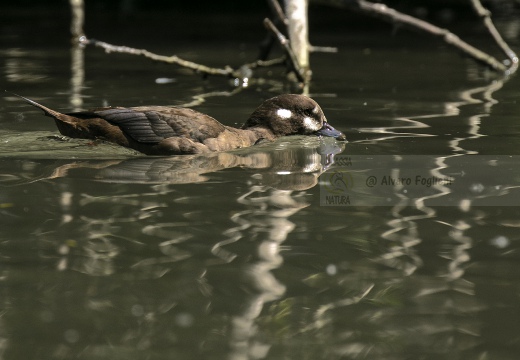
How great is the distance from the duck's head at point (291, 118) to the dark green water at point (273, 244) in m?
0.13

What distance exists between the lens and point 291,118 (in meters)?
9.96

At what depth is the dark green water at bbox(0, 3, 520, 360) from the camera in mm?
4766

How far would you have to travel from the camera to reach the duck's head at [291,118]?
32.5 ft

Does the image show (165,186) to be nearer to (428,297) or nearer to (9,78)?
(428,297)

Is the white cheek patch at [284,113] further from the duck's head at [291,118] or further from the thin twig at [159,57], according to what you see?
the thin twig at [159,57]

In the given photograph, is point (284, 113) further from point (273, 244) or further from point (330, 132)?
point (273, 244)

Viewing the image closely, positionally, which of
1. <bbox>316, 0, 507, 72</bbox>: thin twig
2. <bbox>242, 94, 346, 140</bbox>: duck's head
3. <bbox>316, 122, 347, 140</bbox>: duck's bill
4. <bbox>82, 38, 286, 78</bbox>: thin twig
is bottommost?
<bbox>316, 122, 347, 140</bbox>: duck's bill

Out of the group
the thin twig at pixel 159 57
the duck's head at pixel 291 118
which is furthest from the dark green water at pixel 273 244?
the thin twig at pixel 159 57

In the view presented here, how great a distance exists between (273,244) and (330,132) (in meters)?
3.87

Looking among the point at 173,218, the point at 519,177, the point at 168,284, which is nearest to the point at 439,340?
the point at 168,284

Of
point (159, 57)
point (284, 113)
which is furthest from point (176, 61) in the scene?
point (284, 113)

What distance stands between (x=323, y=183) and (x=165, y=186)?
1.18 metres

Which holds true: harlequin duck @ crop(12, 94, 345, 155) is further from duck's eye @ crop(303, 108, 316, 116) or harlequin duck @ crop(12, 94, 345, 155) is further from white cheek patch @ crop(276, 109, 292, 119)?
duck's eye @ crop(303, 108, 316, 116)

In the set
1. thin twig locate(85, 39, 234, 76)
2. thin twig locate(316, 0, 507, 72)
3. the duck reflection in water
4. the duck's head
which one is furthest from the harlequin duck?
thin twig locate(316, 0, 507, 72)
